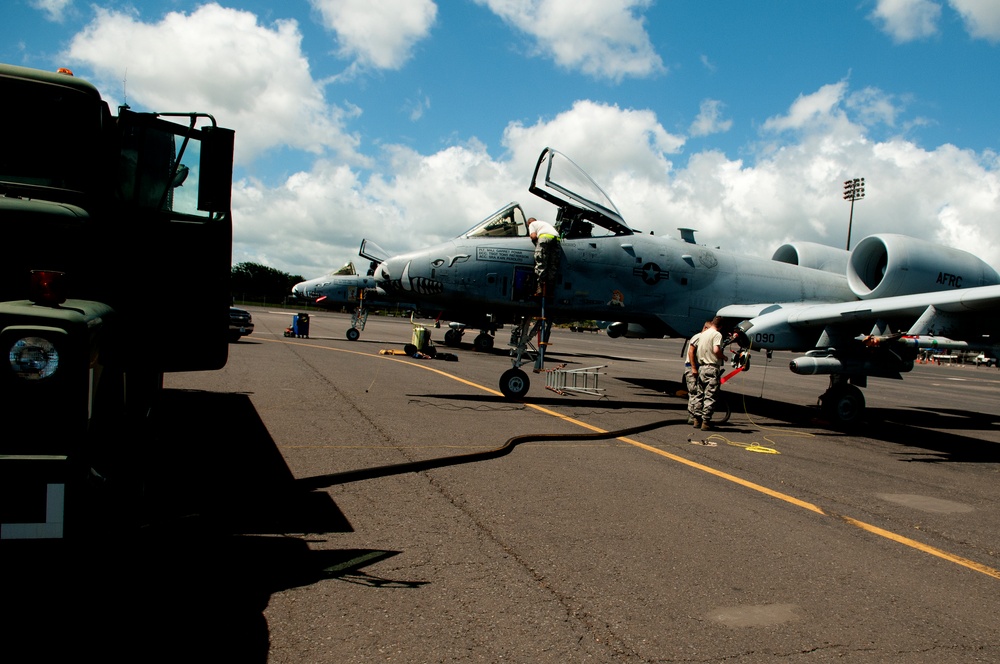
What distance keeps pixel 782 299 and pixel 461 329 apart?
1619 centimetres

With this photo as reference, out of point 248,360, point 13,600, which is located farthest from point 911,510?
point 248,360

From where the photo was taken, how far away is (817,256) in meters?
15.3

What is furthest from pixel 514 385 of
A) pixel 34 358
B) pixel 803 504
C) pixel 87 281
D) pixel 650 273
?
pixel 34 358

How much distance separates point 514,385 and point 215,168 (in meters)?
7.56

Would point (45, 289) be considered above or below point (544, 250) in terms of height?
below

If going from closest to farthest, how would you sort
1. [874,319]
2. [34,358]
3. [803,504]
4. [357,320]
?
[34,358] → [803,504] → [874,319] → [357,320]

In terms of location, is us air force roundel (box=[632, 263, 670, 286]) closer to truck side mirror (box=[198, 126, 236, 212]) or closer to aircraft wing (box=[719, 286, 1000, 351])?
aircraft wing (box=[719, 286, 1000, 351])

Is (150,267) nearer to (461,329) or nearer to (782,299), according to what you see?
(782,299)

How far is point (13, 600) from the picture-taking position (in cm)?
301

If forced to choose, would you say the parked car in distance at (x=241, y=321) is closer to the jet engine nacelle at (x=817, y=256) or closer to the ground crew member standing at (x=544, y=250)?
the ground crew member standing at (x=544, y=250)

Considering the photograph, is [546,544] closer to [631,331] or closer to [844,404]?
[844,404]

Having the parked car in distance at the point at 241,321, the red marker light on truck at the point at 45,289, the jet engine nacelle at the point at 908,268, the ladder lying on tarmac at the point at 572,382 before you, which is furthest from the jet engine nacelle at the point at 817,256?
the parked car in distance at the point at 241,321

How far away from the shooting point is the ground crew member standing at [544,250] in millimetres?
11067

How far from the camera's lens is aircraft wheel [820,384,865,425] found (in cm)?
1128
